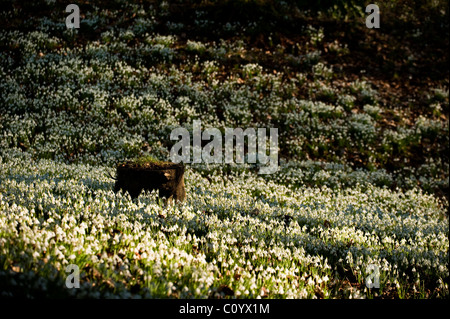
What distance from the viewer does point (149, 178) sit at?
564 cm

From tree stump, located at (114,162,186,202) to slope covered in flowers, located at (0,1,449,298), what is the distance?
0.79ft

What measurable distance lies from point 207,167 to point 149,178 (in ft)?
12.2

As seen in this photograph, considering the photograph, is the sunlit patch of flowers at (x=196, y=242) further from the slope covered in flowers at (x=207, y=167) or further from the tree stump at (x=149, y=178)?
the tree stump at (x=149, y=178)

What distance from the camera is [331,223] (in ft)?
19.5

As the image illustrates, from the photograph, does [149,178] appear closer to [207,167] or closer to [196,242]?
[196,242]

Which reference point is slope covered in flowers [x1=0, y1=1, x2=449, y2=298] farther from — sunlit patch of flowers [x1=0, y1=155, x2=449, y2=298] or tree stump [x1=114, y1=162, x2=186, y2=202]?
tree stump [x1=114, y1=162, x2=186, y2=202]

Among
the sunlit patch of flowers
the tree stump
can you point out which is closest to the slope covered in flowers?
the sunlit patch of flowers

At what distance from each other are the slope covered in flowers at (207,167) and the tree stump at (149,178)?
24 cm

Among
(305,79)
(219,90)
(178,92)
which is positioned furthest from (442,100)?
(178,92)

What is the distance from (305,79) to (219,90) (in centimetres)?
373

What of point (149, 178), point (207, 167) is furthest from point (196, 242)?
point (207, 167)

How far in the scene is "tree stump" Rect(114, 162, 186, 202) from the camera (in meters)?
5.60

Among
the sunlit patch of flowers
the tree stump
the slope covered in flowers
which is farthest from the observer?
the tree stump
